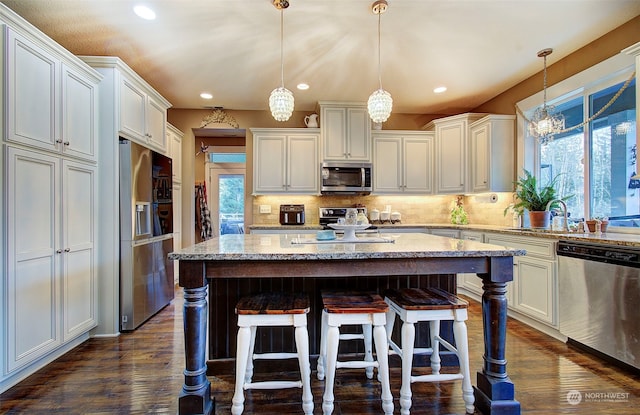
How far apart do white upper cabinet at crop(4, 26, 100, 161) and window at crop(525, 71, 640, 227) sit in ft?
14.2

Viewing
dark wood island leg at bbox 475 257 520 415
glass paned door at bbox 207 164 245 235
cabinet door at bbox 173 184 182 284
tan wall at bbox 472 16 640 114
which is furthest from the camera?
glass paned door at bbox 207 164 245 235

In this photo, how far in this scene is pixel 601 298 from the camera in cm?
224

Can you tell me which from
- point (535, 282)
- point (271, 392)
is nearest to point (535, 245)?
point (535, 282)

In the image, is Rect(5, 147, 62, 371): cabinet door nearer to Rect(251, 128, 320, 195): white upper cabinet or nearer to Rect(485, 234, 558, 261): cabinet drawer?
Rect(251, 128, 320, 195): white upper cabinet

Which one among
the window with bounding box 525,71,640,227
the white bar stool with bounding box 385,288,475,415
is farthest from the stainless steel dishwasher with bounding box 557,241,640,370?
the white bar stool with bounding box 385,288,475,415

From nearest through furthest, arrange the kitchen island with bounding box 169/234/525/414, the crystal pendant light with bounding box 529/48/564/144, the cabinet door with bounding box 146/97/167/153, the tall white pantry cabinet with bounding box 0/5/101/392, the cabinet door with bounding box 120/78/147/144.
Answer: the kitchen island with bounding box 169/234/525/414
the tall white pantry cabinet with bounding box 0/5/101/392
the cabinet door with bounding box 120/78/147/144
the crystal pendant light with bounding box 529/48/564/144
the cabinet door with bounding box 146/97/167/153

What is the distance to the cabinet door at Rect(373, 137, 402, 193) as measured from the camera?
4.44m

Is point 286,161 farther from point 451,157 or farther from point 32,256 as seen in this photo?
point 32,256

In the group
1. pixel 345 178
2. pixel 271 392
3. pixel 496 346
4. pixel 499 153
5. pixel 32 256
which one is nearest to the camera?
pixel 496 346

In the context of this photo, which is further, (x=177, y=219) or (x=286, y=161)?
(x=177, y=219)

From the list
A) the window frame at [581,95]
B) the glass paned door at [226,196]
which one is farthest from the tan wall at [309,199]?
the glass paned door at [226,196]

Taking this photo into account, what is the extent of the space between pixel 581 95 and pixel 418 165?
190 centimetres

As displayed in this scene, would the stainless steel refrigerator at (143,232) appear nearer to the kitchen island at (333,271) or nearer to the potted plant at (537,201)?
the kitchen island at (333,271)

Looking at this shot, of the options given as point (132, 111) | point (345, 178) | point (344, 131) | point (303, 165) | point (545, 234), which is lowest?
point (545, 234)
